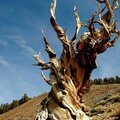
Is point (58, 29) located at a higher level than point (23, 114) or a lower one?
lower

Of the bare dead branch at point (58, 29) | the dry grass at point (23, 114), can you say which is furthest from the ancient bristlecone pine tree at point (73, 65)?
the dry grass at point (23, 114)

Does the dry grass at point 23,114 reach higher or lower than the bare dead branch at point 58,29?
higher

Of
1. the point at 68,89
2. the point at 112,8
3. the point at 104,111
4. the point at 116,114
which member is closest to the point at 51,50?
the point at 68,89

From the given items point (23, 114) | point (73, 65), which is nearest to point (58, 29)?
point (73, 65)

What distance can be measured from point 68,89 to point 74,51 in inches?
27.4

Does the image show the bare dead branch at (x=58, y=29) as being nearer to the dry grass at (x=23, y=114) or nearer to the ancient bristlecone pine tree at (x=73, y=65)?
the ancient bristlecone pine tree at (x=73, y=65)

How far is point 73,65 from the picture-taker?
691 centimetres

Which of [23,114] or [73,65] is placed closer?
[73,65]

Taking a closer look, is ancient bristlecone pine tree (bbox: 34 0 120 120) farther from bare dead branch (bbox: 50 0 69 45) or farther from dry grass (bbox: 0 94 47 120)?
dry grass (bbox: 0 94 47 120)

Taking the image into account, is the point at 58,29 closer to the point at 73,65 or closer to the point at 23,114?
the point at 73,65

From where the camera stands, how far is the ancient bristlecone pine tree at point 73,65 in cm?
669

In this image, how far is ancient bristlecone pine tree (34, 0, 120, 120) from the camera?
6691 mm

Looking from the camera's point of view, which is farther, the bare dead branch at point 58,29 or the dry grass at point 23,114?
the dry grass at point 23,114

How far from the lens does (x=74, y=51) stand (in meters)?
6.95
